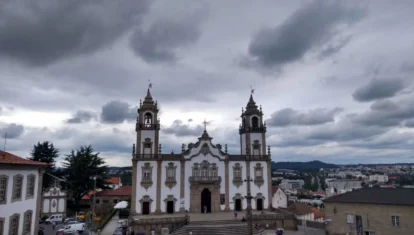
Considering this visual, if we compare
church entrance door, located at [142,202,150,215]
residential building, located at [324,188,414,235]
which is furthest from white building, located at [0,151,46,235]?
residential building, located at [324,188,414,235]

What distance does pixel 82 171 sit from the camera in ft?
166

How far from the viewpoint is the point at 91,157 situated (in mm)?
52281

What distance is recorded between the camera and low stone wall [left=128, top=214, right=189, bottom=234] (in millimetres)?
32812

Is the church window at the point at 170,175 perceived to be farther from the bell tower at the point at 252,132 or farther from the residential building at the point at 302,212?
the residential building at the point at 302,212

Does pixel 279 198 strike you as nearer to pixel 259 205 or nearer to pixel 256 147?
pixel 259 205

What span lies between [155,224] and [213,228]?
591cm

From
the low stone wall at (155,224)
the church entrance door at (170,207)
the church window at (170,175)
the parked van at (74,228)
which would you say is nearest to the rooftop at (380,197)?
the low stone wall at (155,224)

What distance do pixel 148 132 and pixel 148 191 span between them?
7045mm

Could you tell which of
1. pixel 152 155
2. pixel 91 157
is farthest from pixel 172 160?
pixel 91 157

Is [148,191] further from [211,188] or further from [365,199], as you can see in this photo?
[365,199]

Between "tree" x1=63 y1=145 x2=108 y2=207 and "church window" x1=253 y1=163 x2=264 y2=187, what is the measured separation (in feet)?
79.3

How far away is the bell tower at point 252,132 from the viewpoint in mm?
43844

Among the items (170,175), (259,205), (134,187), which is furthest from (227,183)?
(134,187)

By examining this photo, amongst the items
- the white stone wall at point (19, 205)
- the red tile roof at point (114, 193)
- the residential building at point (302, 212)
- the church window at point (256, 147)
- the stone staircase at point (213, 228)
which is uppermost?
the church window at point (256, 147)
